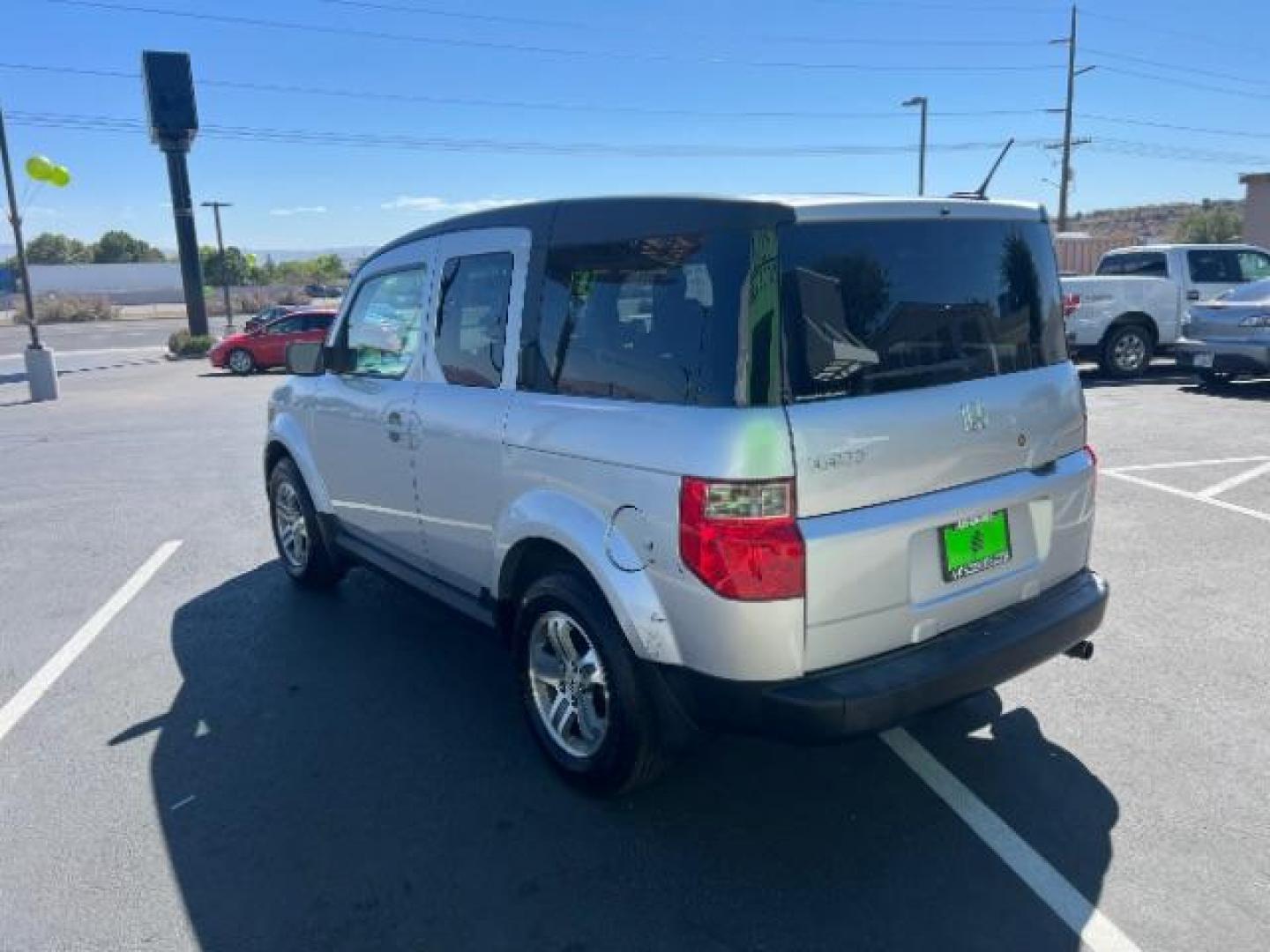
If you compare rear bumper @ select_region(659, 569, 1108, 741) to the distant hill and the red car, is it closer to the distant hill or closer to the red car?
the red car

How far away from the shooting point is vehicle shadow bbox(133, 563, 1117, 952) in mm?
2613

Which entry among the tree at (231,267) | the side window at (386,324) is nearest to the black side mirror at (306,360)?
the side window at (386,324)

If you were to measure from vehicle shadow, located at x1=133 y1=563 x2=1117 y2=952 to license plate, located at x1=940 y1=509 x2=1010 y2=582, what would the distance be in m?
0.83

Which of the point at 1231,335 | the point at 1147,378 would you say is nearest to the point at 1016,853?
the point at 1231,335

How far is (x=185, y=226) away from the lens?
98.0 ft

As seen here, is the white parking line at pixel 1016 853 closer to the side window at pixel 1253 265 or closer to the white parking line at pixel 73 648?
the white parking line at pixel 73 648

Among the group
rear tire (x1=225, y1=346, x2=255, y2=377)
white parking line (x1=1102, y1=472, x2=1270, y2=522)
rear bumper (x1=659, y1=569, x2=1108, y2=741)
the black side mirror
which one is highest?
the black side mirror

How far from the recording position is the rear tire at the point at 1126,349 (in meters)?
14.0

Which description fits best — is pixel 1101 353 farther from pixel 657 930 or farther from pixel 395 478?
pixel 657 930

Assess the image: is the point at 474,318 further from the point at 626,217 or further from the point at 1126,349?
the point at 1126,349

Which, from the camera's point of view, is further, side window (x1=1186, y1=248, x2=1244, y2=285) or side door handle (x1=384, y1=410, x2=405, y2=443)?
side window (x1=1186, y1=248, x2=1244, y2=285)

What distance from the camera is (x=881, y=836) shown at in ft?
9.80

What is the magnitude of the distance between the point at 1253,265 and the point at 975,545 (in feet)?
48.9

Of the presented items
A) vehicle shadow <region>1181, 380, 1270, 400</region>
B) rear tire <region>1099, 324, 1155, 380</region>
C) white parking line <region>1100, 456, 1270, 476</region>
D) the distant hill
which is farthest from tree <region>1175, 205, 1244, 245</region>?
white parking line <region>1100, 456, 1270, 476</region>
